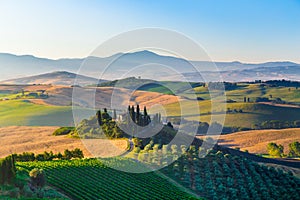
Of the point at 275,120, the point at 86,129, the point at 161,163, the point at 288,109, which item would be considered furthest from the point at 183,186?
the point at 288,109

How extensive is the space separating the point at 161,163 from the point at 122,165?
4588mm

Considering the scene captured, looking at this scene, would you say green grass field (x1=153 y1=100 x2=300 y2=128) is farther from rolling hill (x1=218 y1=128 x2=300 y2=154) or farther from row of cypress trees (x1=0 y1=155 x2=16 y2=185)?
row of cypress trees (x1=0 y1=155 x2=16 y2=185)

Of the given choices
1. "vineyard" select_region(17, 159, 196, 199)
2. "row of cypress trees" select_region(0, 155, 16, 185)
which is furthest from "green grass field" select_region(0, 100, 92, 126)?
"row of cypress trees" select_region(0, 155, 16, 185)

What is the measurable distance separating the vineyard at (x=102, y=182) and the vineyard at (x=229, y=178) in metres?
2.78

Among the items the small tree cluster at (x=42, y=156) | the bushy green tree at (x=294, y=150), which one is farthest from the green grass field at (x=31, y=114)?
the small tree cluster at (x=42, y=156)

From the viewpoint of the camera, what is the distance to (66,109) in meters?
128

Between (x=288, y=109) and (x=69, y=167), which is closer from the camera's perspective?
(x=69, y=167)

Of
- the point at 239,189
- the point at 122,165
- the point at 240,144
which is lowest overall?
the point at 240,144

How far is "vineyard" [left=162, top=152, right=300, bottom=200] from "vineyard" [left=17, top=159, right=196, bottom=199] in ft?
9.12

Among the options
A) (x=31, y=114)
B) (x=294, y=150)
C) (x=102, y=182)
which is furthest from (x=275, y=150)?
(x=31, y=114)

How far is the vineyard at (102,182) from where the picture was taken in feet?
99.2

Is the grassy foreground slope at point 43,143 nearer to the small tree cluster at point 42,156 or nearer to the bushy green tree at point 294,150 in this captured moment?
the small tree cluster at point 42,156

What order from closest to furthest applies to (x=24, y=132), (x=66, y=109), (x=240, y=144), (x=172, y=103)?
(x=24, y=132) → (x=240, y=144) → (x=66, y=109) → (x=172, y=103)

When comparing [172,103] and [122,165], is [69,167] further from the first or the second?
[172,103]
